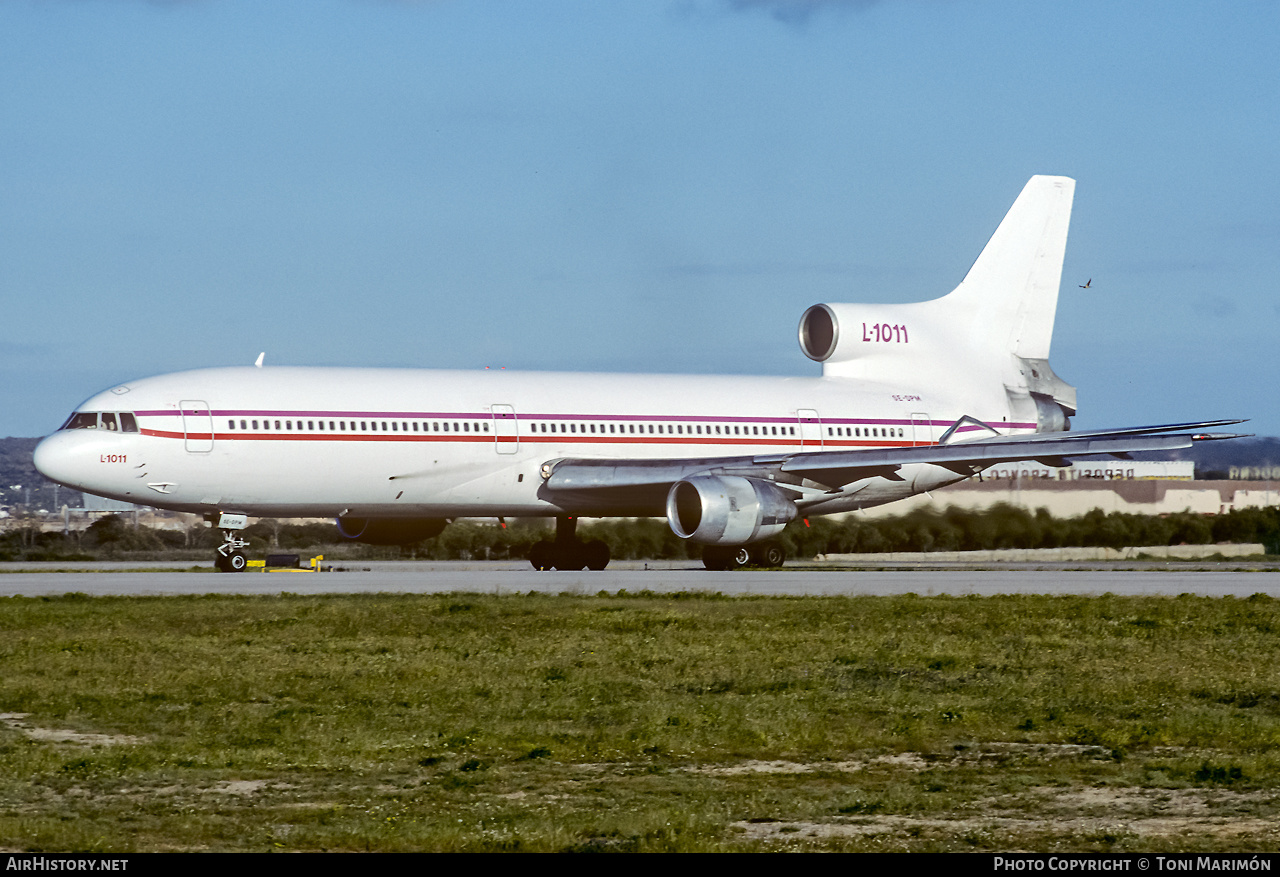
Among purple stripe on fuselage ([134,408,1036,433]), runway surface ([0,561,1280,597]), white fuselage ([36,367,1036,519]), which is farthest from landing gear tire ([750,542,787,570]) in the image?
purple stripe on fuselage ([134,408,1036,433])

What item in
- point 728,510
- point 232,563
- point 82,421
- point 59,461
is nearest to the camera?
point 59,461

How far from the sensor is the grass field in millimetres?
9141

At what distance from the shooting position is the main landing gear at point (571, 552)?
37562 millimetres

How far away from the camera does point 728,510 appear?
109 feet

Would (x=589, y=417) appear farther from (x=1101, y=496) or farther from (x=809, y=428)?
(x=1101, y=496)

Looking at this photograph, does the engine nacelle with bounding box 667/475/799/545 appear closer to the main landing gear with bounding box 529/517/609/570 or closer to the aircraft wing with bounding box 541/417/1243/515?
the aircraft wing with bounding box 541/417/1243/515

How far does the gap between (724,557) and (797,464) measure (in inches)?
120

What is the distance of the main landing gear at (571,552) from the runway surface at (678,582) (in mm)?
1093

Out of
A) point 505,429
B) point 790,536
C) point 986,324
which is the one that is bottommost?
point 790,536

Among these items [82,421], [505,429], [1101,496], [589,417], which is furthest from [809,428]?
[82,421]

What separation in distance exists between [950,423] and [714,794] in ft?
105

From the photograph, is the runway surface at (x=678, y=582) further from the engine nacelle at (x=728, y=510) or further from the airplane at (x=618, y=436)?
the airplane at (x=618, y=436)

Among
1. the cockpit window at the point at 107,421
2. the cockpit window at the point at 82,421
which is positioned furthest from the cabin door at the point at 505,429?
the cockpit window at the point at 82,421

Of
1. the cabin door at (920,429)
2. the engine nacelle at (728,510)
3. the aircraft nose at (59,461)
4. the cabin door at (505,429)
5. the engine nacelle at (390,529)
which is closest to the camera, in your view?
the aircraft nose at (59,461)
